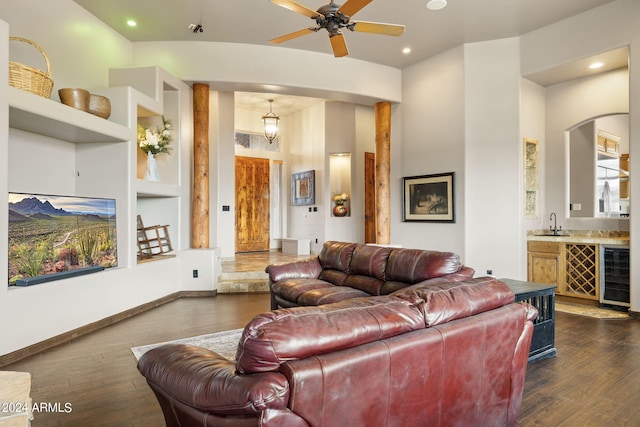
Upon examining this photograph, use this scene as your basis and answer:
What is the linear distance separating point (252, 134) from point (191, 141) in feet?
12.0

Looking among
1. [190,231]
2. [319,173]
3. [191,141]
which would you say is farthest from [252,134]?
[190,231]

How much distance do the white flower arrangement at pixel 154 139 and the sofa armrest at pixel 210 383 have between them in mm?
4222

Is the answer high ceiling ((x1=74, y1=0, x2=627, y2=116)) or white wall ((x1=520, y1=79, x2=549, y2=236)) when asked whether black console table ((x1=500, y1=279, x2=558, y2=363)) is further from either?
high ceiling ((x1=74, y1=0, x2=627, y2=116))

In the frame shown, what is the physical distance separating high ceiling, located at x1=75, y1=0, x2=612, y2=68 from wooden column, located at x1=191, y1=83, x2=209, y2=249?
0.88 meters

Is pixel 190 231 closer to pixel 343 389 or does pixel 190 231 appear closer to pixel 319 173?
pixel 319 173

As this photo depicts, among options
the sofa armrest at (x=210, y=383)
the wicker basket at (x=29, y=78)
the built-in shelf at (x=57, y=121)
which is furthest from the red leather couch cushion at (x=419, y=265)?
the wicker basket at (x=29, y=78)

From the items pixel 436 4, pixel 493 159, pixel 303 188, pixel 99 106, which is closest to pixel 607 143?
pixel 493 159

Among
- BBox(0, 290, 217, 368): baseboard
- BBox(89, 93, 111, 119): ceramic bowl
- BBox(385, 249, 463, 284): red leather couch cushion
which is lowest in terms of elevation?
BBox(0, 290, 217, 368): baseboard

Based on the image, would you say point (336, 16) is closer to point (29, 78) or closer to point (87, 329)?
point (29, 78)

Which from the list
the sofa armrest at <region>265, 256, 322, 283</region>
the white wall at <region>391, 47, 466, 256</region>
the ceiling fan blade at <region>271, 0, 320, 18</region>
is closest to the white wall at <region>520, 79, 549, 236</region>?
the white wall at <region>391, 47, 466, 256</region>

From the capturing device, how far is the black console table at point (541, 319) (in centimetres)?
310

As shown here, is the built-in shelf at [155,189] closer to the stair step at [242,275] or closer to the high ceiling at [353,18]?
the stair step at [242,275]

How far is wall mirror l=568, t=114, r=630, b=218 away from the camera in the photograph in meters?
5.47

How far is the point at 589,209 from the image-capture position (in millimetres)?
5641
